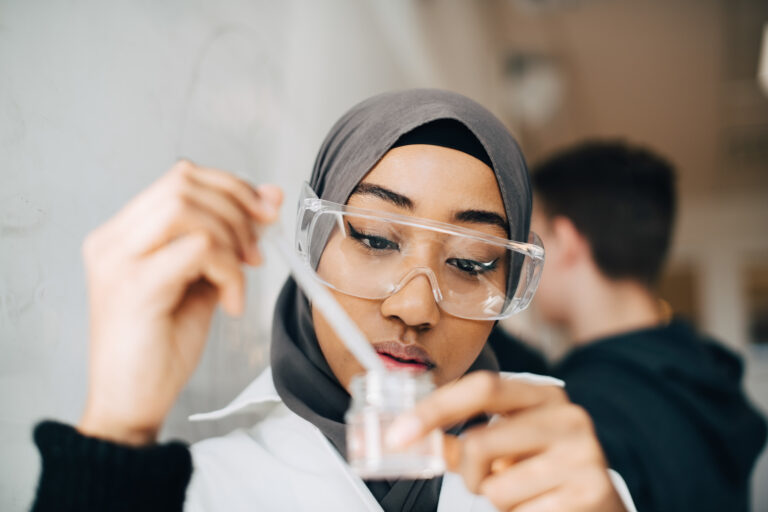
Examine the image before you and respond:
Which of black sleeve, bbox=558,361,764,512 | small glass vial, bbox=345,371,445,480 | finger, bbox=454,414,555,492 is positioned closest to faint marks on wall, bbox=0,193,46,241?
small glass vial, bbox=345,371,445,480

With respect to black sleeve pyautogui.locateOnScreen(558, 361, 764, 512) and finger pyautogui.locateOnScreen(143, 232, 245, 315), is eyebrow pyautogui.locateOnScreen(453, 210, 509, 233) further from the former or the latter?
black sleeve pyautogui.locateOnScreen(558, 361, 764, 512)

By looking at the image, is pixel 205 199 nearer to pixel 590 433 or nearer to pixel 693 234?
pixel 590 433

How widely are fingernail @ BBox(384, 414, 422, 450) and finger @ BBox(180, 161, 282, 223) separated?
0.65ft

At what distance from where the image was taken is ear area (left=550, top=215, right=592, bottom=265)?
1811 millimetres

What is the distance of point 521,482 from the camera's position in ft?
1.88

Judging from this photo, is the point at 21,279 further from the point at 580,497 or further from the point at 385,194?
the point at 580,497

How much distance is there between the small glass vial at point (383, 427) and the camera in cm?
47

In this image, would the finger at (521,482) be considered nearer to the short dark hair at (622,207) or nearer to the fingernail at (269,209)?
the fingernail at (269,209)

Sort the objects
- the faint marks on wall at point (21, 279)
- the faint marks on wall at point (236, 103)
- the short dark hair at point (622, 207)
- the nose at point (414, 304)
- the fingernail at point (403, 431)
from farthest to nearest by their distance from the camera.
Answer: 1. the short dark hair at point (622, 207)
2. the faint marks on wall at point (236, 103)
3. the nose at point (414, 304)
4. the faint marks on wall at point (21, 279)
5. the fingernail at point (403, 431)

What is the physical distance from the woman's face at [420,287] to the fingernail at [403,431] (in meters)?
0.21

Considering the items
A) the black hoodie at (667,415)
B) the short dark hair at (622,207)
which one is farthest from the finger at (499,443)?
the short dark hair at (622,207)

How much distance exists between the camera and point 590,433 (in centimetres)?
62

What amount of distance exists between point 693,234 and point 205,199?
20.8 ft

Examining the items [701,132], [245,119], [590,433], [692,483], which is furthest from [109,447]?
[701,132]
